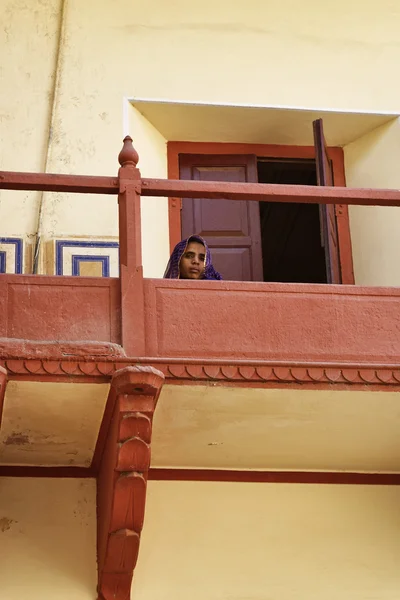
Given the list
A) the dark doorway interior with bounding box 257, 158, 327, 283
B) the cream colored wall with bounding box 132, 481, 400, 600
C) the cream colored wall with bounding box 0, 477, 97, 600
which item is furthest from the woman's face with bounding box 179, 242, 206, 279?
the dark doorway interior with bounding box 257, 158, 327, 283

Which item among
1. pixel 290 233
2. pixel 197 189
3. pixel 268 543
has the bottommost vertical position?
pixel 268 543

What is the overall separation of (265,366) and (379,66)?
385cm

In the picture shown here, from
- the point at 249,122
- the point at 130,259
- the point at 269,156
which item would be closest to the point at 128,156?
the point at 130,259

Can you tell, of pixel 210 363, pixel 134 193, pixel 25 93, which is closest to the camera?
pixel 210 363

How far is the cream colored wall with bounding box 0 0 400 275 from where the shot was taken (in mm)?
9281

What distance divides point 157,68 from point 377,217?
2.00 m

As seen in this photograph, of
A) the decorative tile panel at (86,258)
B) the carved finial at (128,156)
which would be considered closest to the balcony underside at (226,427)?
the carved finial at (128,156)

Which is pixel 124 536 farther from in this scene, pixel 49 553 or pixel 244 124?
pixel 244 124

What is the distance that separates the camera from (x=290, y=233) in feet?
42.4

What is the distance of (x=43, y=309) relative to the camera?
7133 millimetres

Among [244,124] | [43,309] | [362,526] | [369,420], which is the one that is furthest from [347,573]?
[244,124]

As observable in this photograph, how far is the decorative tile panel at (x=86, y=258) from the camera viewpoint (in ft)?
29.1

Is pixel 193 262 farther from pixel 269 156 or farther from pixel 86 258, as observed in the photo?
pixel 269 156

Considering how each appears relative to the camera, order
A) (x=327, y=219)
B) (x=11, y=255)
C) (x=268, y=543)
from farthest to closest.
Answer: (x=327, y=219), (x=11, y=255), (x=268, y=543)
